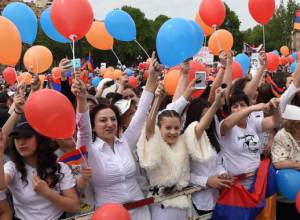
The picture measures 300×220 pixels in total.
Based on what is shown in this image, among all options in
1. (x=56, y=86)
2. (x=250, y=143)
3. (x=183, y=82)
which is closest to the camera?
(x=250, y=143)

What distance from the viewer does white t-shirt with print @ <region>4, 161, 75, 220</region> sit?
2686 millimetres

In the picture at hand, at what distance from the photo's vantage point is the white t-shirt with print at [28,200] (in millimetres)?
2686

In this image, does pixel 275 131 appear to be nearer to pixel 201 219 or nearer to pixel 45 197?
pixel 201 219

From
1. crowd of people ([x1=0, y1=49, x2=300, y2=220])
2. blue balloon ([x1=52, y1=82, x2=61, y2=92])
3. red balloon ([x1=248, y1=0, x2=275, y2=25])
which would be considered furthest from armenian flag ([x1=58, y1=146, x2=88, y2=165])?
red balloon ([x1=248, y1=0, x2=275, y2=25])

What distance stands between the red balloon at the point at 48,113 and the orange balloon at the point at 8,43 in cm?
145

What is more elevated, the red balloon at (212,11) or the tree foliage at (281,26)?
the tree foliage at (281,26)

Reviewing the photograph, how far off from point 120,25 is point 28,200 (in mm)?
3453

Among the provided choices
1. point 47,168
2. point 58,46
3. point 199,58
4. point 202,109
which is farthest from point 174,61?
point 58,46

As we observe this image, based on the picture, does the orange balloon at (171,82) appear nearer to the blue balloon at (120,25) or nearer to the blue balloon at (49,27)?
the blue balloon at (120,25)

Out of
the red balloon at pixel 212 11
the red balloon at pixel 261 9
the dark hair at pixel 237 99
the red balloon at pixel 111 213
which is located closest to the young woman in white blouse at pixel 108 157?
the red balloon at pixel 111 213

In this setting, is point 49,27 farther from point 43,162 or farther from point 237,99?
point 43,162

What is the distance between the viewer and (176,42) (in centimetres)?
383

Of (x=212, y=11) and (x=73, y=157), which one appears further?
(x=212, y=11)

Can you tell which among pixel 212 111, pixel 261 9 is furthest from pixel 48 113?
pixel 261 9
